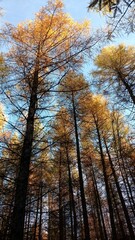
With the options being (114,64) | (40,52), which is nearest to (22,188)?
(40,52)

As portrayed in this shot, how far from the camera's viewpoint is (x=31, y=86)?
18.5 feet

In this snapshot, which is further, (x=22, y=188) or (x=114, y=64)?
(x=114, y=64)

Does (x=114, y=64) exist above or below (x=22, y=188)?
above

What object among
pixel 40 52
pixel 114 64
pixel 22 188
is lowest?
pixel 22 188

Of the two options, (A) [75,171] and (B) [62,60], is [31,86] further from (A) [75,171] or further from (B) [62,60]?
(A) [75,171]

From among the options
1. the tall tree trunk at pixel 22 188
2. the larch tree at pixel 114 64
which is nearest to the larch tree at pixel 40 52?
the tall tree trunk at pixel 22 188

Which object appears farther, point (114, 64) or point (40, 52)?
point (114, 64)

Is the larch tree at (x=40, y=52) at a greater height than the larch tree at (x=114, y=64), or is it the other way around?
the larch tree at (x=114, y=64)

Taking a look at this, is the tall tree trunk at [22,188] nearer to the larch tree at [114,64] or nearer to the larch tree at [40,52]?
the larch tree at [40,52]

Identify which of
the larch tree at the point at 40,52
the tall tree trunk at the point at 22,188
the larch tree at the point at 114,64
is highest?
the larch tree at the point at 114,64

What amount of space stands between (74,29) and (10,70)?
2.48 m

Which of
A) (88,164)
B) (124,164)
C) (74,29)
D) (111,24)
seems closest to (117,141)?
(124,164)

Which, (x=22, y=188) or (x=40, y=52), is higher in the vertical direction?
(x=40, y=52)

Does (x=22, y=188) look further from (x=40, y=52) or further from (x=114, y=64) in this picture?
(x=114, y=64)
